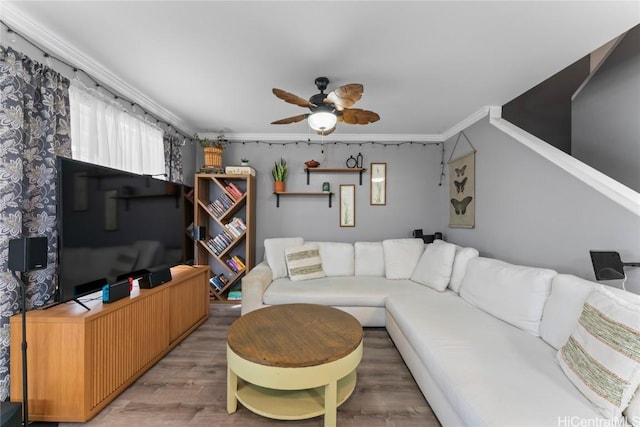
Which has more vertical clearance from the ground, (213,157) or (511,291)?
(213,157)

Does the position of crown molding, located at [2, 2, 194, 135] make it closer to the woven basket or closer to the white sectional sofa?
the woven basket

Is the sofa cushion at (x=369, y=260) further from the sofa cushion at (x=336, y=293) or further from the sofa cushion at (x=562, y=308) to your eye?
the sofa cushion at (x=562, y=308)

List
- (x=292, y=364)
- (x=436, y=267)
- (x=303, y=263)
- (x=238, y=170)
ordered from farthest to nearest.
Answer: (x=238, y=170)
(x=303, y=263)
(x=436, y=267)
(x=292, y=364)

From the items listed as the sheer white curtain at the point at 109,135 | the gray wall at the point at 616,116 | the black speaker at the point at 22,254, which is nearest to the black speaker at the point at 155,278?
the black speaker at the point at 22,254

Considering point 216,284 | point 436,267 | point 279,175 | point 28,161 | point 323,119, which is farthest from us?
point 279,175

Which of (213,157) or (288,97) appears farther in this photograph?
(213,157)

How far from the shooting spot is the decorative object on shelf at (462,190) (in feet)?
10.6

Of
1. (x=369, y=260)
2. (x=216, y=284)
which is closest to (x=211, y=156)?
(x=216, y=284)

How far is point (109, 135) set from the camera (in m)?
2.38

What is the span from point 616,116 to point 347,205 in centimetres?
285

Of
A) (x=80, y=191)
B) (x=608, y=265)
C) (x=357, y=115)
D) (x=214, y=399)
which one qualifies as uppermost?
(x=357, y=115)

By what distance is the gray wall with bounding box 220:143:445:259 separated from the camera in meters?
3.99

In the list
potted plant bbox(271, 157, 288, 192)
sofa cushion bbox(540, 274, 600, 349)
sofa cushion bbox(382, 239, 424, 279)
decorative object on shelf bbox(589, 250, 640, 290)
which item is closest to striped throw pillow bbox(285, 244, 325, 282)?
sofa cushion bbox(382, 239, 424, 279)

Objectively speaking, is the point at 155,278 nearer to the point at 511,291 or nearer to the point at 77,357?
the point at 77,357
